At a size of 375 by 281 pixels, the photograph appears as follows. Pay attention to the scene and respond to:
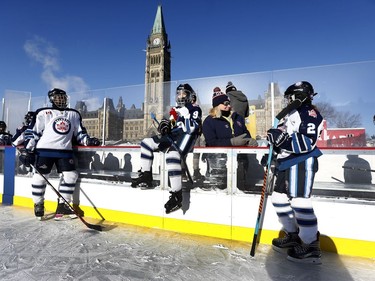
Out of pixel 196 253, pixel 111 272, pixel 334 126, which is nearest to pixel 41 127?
pixel 111 272

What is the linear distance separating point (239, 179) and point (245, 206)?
0.89ft

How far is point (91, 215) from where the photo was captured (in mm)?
3250

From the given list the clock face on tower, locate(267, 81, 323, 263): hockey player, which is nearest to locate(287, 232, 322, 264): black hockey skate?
locate(267, 81, 323, 263): hockey player

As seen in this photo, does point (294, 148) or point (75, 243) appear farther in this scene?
point (75, 243)

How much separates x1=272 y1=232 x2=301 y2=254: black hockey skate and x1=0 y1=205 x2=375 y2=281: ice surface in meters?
0.08

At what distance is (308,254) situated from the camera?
1928mm

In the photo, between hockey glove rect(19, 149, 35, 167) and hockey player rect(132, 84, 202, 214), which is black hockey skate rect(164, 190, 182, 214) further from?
hockey glove rect(19, 149, 35, 167)

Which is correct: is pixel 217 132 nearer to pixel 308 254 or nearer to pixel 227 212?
pixel 227 212

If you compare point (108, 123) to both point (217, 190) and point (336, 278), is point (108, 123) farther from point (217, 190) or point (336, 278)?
point (336, 278)

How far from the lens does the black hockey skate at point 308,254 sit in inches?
75.7

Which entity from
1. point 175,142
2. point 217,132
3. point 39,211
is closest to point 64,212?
point 39,211

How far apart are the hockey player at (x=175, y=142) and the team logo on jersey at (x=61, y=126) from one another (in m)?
1.15

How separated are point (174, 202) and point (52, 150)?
177cm

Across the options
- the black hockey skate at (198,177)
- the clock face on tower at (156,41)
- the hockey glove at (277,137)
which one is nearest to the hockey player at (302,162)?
the hockey glove at (277,137)
